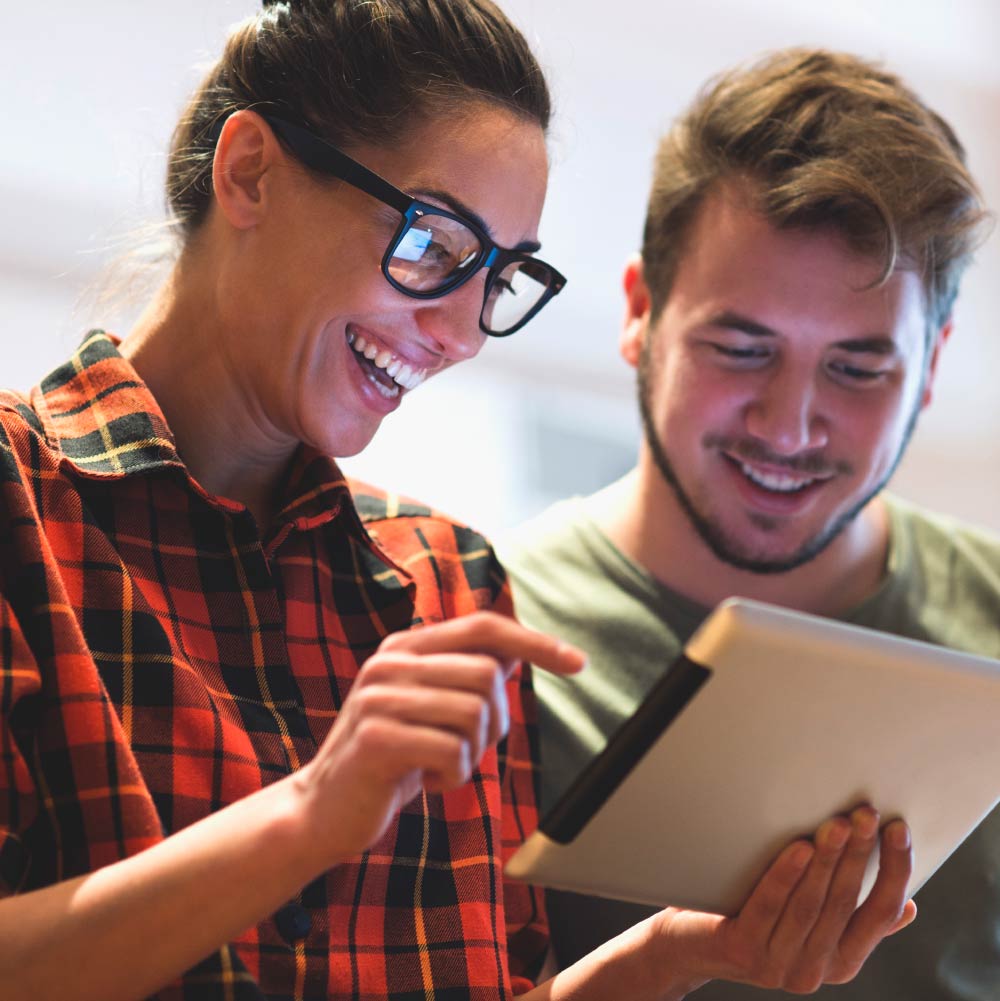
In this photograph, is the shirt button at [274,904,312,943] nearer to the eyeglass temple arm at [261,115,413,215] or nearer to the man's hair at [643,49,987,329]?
the eyeglass temple arm at [261,115,413,215]

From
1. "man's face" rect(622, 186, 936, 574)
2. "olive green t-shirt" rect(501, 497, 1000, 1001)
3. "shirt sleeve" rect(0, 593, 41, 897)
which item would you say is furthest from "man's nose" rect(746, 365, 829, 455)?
"shirt sleeve" rect(0, 593, 41, 897)

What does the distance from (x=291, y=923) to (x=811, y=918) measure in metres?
0.43

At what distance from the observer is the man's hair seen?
1.71m

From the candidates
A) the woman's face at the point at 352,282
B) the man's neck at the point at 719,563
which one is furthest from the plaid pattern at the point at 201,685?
the man's neck at the point at 719,563

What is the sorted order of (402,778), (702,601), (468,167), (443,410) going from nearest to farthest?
(402,778)
(468,167)
(702,601)
(443,410)

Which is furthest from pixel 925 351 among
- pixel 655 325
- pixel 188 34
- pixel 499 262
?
pixel 188 34

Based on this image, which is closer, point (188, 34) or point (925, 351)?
point (925, 351)

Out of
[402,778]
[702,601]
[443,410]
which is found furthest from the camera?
[443,410]

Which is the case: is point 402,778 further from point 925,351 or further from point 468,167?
point 925,351

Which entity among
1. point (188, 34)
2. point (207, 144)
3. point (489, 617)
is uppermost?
point (188, 34)

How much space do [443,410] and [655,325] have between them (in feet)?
3.58

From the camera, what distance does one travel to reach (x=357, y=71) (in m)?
1.27

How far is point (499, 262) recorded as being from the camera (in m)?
1.28

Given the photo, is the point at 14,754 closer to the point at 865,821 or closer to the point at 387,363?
the point at 387,363
